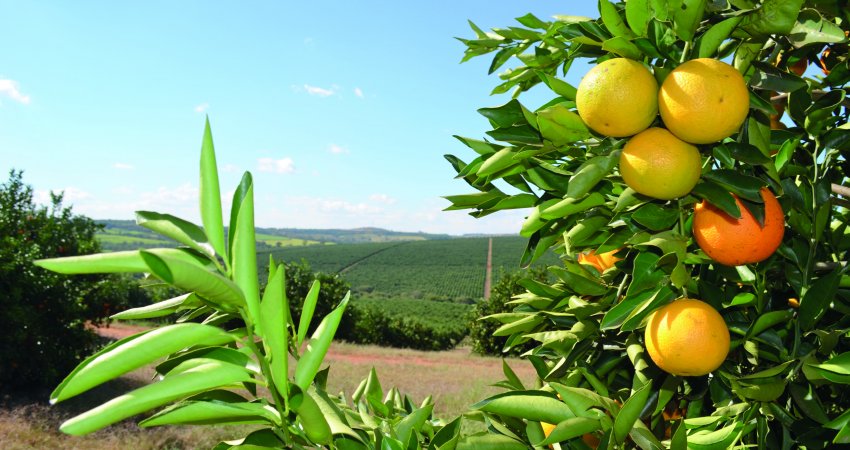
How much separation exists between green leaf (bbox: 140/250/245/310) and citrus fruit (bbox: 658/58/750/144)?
70 cm

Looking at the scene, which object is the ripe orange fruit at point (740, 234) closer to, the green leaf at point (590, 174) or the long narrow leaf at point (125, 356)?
the green leaf at point (590, 174)

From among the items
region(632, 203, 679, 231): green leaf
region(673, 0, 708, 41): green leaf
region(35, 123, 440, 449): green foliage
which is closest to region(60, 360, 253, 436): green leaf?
region(35, 123, 440, 449): green foliage

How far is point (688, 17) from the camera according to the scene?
0.86 meters

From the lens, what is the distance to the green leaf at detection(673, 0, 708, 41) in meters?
0.84

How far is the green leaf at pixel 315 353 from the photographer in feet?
2.16

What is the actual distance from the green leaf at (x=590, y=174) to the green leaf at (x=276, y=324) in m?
0.47

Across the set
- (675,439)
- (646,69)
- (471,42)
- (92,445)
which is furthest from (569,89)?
(92,445)

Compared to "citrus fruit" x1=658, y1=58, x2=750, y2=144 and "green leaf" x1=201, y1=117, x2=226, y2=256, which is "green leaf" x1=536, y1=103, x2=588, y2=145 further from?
"green leaf" x1=201, y1=117, x2=226, y2=256

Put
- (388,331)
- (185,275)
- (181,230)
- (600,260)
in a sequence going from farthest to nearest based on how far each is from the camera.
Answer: (388,331) < (600,260) < (181,230) < (185,275)

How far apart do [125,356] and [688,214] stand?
0.95 metres

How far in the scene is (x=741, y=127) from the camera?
0.98 metres

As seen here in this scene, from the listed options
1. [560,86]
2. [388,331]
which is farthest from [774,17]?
[388,331]

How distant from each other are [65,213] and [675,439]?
10.9 metres

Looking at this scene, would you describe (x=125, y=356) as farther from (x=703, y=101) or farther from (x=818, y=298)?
(x=818, y=298)
